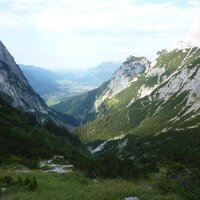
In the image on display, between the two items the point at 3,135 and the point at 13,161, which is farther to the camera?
the point at 3,135

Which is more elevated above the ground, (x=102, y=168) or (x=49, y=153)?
(x=102, y=168)

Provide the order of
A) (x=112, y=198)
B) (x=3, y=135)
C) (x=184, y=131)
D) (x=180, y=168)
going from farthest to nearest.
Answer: (x=184, y=131), (x=3, y=135), (x=180, y=168), (x=112, y=198)

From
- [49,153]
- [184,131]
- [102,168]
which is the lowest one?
[184,131]

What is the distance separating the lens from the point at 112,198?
2953cm

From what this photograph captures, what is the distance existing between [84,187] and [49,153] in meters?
37.3

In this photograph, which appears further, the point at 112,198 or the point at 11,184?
the point at 11,184

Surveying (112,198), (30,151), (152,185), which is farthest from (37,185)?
(30,151)

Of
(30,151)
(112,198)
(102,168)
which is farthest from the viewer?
(30,151)

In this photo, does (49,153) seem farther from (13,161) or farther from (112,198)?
(112,198)

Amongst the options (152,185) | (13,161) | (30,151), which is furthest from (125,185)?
(30,151)

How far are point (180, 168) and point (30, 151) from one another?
34.3m

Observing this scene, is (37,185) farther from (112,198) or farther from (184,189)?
(184,189)

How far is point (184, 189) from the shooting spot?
31.3 metres

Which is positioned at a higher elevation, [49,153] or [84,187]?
[84,187]
